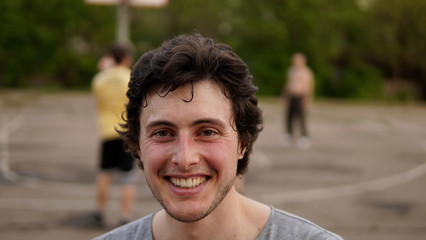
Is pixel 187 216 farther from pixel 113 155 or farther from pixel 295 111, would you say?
pixel 295 111

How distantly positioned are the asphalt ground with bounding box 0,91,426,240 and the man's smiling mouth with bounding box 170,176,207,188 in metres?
0.98

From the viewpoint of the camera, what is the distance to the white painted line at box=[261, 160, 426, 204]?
27.3 ft

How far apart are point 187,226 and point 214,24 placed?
1598 inches

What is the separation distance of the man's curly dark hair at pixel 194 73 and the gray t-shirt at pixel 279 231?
0.31 m

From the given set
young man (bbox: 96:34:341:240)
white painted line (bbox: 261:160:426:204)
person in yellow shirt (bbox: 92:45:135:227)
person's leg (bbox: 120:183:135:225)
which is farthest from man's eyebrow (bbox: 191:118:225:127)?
white painted line (bbox: 261:160:426:204)

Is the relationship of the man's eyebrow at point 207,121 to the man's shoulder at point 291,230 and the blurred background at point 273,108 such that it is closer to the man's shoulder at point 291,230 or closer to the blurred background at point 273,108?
the man's shoulder at point 291,230

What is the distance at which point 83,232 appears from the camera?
6.33m

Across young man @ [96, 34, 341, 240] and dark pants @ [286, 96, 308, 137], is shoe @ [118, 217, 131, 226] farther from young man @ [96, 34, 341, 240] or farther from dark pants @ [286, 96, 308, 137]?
dark pants @ [286, 96, 308, 137]

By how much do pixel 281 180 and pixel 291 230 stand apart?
8.01 m

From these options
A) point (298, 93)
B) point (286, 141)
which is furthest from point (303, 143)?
point (298, 93)

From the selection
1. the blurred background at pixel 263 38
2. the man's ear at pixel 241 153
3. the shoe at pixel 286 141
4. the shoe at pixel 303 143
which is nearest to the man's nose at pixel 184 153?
the man's ear at pixel 241 153

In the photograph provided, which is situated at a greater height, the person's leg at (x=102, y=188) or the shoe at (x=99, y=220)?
the person's leg at (x=102, y=188)

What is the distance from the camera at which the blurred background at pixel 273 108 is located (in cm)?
766

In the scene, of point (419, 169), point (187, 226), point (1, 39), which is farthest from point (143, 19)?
point (187, 226)
